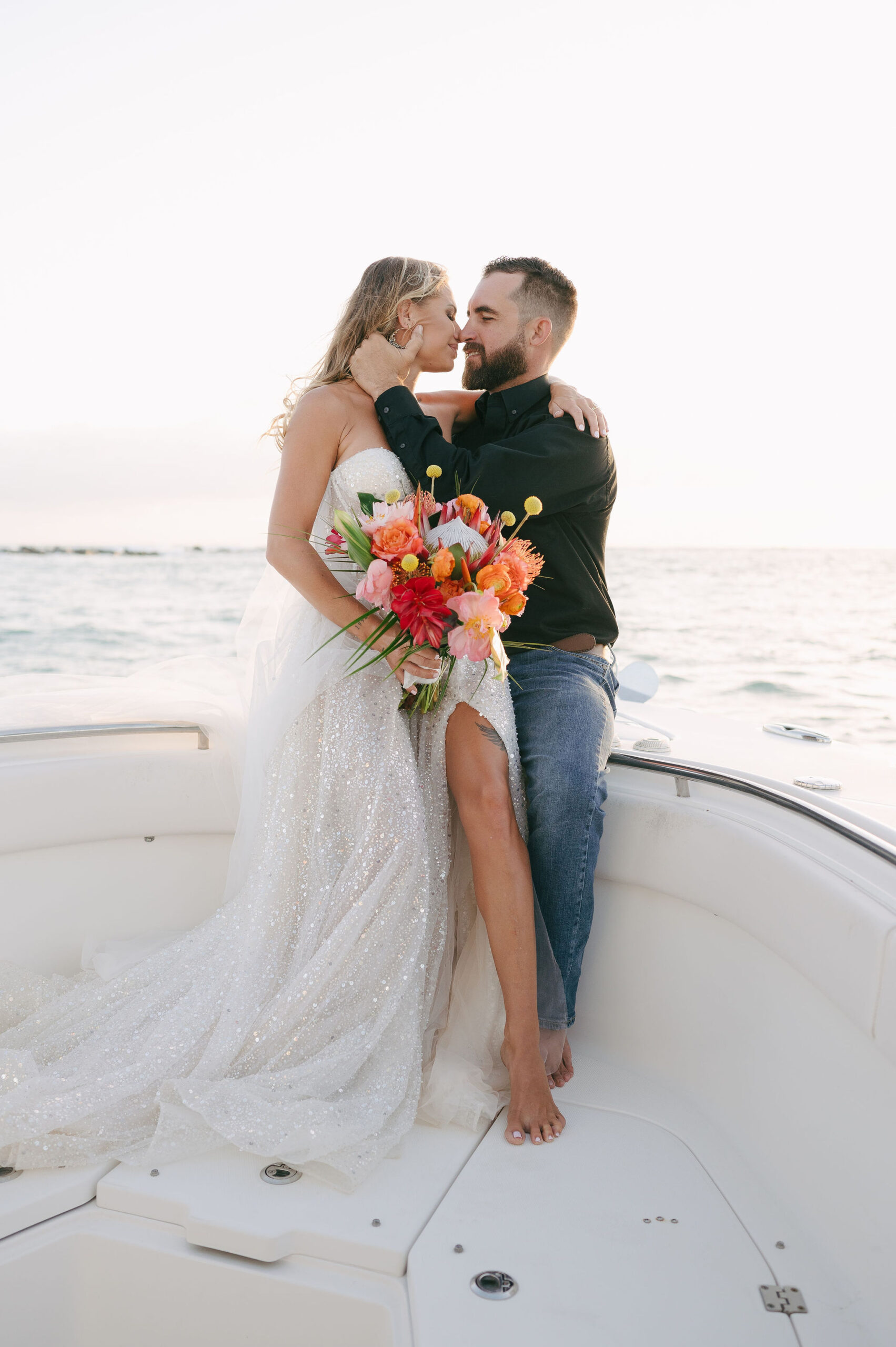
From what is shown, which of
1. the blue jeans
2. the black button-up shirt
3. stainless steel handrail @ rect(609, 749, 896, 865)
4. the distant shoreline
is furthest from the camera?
the distant shoreline

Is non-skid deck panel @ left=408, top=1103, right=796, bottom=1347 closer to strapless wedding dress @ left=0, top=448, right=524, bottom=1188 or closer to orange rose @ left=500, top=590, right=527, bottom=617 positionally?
strapless wedding dress @ left=0, top=448, right=524, bottom=1188

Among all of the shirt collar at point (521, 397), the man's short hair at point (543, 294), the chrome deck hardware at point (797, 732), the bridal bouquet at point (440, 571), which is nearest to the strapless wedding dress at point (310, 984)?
the bridal bouquet at point (440, 571)

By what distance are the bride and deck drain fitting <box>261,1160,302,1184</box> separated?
27 millimetres

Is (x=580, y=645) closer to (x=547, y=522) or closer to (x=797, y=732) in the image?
(x=547, y=522)

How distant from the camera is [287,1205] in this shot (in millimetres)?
1400

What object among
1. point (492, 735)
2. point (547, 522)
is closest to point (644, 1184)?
point (492, 735)

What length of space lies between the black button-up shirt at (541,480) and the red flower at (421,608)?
496 mm

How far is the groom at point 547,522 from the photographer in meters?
1.88

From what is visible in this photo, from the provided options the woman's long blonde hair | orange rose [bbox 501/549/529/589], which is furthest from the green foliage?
the woman's long blonde hair

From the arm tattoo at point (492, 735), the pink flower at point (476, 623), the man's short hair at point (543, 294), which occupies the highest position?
the man's short hair at point (543, 294)

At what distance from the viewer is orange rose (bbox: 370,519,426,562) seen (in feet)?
5.41

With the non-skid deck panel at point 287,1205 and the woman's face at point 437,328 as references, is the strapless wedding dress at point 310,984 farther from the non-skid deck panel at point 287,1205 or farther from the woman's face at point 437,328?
the woman's face at point 437,328

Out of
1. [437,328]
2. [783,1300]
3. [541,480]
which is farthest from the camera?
[437,328]

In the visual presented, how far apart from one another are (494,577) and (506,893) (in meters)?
0.65
